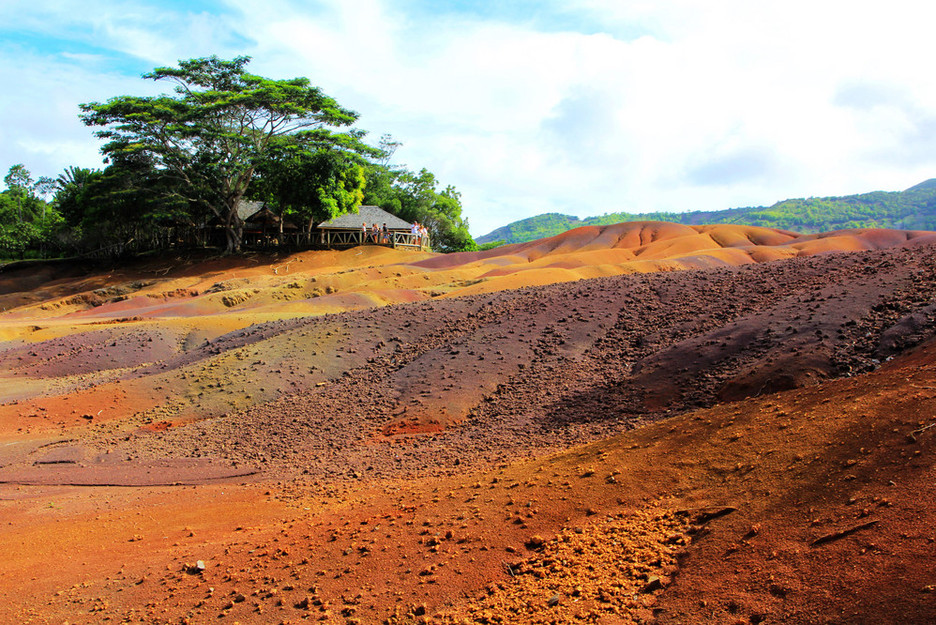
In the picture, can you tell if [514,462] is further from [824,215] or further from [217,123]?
[824,215]

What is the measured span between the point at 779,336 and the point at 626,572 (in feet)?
18.8

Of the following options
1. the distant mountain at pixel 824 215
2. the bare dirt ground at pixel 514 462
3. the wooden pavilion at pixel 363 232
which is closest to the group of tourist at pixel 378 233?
the wooden pavilion at pixel 363 232

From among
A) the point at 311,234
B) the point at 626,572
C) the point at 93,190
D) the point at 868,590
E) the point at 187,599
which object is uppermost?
the point at 93,190

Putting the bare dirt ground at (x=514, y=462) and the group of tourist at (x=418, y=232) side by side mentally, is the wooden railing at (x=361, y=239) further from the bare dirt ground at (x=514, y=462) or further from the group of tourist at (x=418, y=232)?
the bare dirt ground at (x=514, y=462)

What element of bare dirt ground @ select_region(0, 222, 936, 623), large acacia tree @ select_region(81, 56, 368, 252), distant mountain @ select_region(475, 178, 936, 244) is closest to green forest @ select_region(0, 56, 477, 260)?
large acacia tree @ select_region(81, 56, 368, 252)

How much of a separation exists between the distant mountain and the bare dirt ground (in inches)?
3702

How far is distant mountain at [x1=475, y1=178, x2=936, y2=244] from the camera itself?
120 meters

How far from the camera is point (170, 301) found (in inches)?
1144

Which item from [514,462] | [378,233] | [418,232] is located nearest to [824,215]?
[418,232]

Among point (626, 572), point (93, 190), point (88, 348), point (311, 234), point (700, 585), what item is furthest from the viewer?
point (311, 234)

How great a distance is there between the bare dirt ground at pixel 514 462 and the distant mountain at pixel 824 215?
94043 mm

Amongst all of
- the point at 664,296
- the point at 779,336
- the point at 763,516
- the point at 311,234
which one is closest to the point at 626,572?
the point at 763,516

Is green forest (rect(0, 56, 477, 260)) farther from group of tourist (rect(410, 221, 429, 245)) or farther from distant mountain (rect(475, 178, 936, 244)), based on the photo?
distant mountain (rect(475, 178, 936, 244))

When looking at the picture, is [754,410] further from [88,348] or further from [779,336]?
[88,348]
